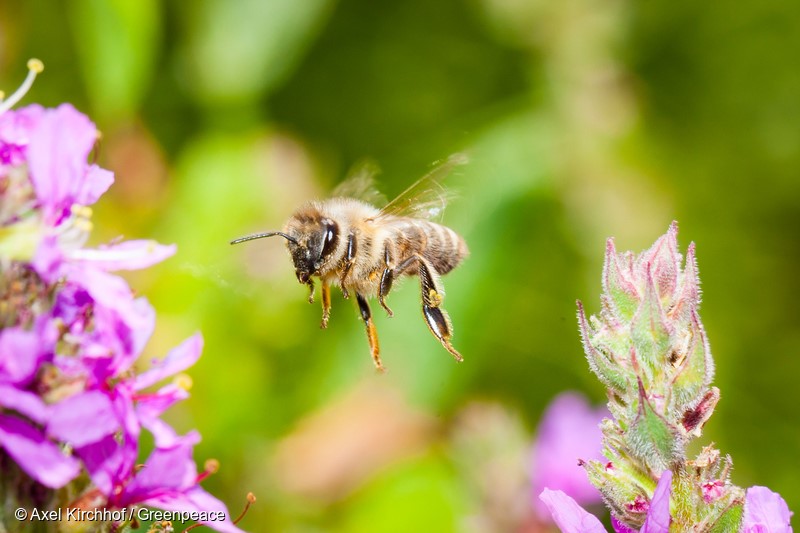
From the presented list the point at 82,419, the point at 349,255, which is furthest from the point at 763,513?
the point at 349,255

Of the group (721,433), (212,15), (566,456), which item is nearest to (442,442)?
(566,456)

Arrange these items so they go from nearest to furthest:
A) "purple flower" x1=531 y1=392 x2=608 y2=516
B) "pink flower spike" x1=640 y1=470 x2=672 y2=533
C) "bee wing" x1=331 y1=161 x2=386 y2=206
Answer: "pink flower spike" x1=640 y1=470 x2=672 y2=533
"bee wing" x1=331 y1=161 x2=386 y2=206
"purple flower" x1=531 y1=392 x2=608 y2=516

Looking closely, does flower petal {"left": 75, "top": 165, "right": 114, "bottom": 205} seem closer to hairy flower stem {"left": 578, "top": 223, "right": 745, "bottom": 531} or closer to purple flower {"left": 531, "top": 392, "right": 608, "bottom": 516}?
hairy flower stem {"left": 578, "top": 223, "right": 745, "bottom": 531}

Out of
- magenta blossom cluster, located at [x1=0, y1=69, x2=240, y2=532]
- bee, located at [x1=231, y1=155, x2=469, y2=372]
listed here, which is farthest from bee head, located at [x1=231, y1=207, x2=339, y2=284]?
magenta blossom cluster, located at [x1=0, y1=69, x2=240, y2=532]

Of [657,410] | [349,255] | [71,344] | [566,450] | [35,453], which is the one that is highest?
[657,410]

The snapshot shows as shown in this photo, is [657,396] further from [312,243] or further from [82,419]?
[312,243]

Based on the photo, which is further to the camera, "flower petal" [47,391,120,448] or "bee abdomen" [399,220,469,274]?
"bee abdomen" [399,220,469,274]

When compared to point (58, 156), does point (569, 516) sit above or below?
above
